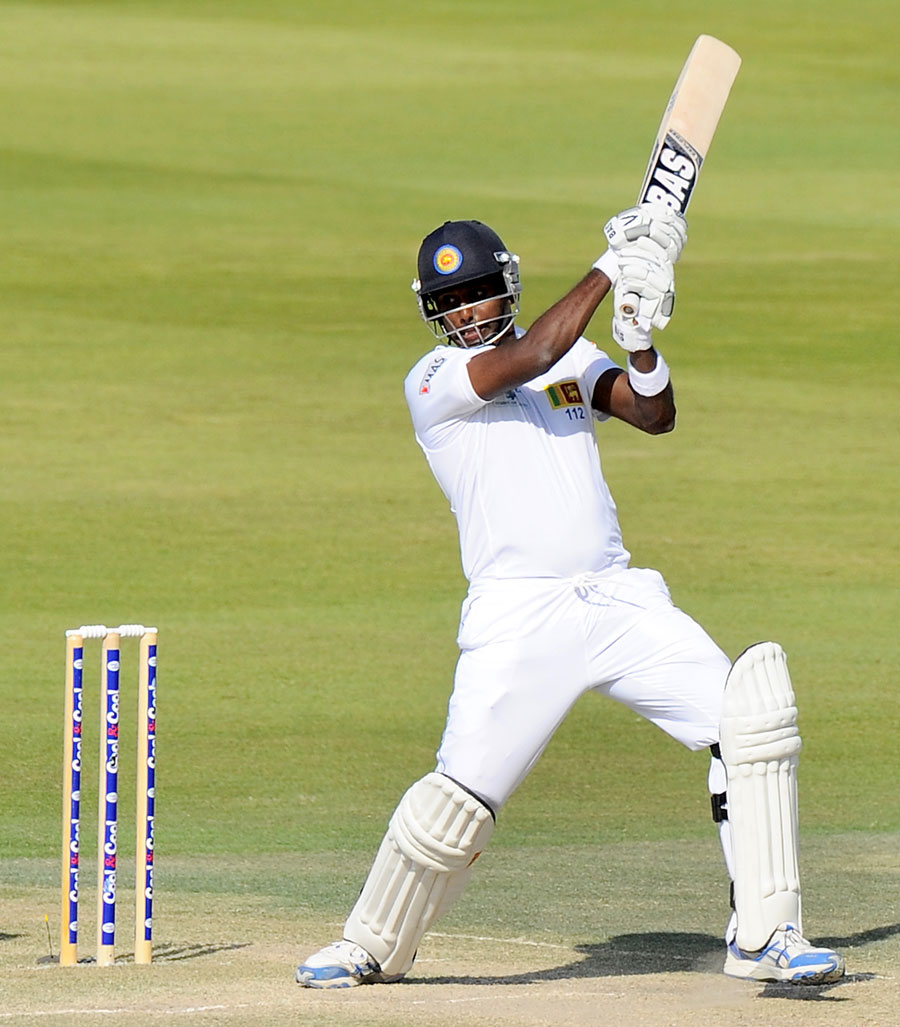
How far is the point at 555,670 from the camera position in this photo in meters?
4.98

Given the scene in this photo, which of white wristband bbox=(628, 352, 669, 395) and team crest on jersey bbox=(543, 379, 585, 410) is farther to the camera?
team crest on jersey bbox=(543, 379, 585, 410)

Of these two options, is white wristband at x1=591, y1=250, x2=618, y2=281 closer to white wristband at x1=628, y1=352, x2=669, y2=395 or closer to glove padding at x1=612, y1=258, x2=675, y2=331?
glove padding at x1=612, y1=258, x2=675, y2=331

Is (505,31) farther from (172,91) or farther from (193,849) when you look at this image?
(193,849)

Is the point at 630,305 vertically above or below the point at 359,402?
A: below

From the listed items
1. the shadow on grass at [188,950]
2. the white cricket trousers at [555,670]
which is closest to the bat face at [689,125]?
the white cricket trousers at [555,670]

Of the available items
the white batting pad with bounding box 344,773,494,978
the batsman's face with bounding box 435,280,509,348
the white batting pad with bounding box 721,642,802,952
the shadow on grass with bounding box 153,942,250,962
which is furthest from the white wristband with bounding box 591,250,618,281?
the shadow on grass with bounding box 153,942,250,962

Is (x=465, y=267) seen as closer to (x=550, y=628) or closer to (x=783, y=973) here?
(x=550, y=628)

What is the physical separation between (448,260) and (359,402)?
10.1m

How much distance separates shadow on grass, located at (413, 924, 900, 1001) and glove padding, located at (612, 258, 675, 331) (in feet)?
4.92

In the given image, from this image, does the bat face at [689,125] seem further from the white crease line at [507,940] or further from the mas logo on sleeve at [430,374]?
the white crease line at [507,940]

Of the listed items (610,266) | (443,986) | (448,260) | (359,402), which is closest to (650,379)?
(610,266)

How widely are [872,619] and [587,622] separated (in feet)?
19.2

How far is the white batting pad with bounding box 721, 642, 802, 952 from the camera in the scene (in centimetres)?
484

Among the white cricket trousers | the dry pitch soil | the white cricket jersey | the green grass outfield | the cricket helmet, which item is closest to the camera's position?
the dry pitch soil
